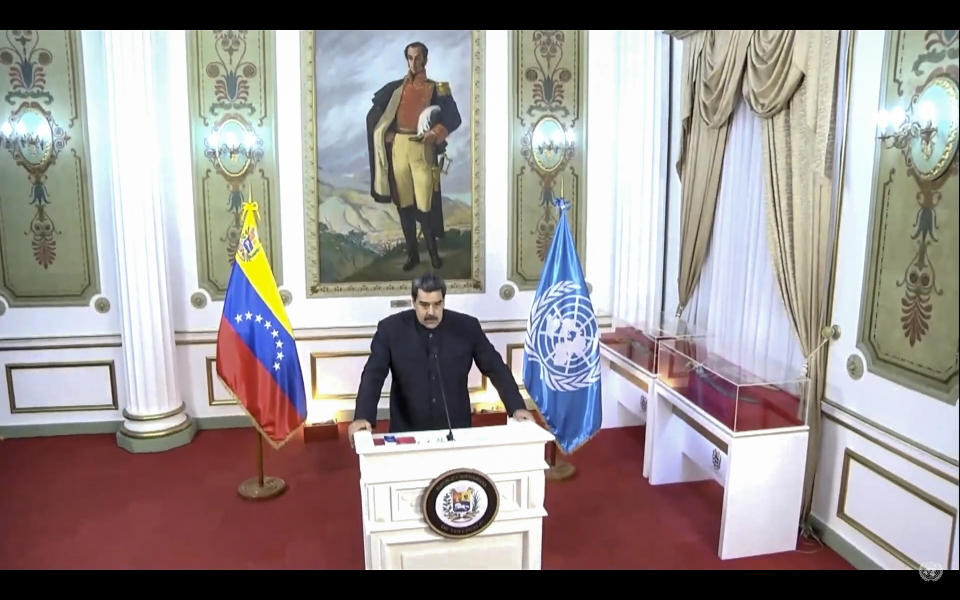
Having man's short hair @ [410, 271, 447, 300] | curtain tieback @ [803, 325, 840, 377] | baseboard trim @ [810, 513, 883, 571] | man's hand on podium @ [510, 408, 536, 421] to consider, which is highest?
man's short hair @ [410, 271, 447, 300]

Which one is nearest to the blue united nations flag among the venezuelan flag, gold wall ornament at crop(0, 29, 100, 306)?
the venezuelan flag

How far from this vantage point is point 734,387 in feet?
12.0

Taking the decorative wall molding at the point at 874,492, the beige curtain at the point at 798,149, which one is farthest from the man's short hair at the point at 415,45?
the decorative wall molding at the point at 874,492

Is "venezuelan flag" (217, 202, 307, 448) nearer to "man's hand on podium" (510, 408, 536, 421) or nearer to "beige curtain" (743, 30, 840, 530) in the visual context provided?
"man's hand on podium" (510, 408, 536, 421)

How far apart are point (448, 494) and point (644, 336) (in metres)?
2.95

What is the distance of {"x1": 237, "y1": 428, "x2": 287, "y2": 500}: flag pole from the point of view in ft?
13.8

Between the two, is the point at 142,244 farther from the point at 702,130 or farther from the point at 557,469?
the point at 702,130

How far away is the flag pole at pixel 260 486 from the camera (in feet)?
13.8

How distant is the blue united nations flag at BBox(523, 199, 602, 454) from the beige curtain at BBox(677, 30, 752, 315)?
1.13 m

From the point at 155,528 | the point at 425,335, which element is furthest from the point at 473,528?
the point at 155,528

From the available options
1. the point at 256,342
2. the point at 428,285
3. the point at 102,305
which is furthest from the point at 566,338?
the point at 102,305

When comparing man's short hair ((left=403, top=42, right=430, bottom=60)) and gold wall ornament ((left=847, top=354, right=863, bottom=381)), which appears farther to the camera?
man's short hair ((left=403, top=42, right=430, bottom=60))
